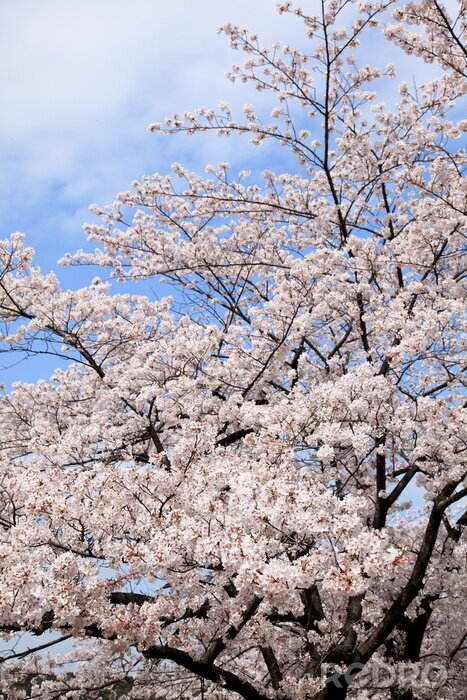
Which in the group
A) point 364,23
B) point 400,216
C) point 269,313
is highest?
point 364,23

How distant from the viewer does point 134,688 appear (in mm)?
7094

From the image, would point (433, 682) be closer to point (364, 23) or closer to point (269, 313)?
point (269, 313)

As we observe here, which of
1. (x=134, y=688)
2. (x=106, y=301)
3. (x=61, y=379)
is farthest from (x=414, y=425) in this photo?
(x=61, y=379)

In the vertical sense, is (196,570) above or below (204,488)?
below

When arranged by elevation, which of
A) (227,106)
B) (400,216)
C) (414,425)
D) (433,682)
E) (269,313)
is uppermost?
(227,106)

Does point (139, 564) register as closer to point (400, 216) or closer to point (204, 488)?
point (204, 488)

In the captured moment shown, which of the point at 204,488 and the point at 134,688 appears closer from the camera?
the point at 204,488

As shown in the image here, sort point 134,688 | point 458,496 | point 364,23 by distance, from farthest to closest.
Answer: point 364,23 < point 134,688 < point 458,496

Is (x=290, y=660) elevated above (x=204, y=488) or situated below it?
below

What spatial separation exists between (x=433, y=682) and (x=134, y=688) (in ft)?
12.2

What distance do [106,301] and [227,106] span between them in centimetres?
396

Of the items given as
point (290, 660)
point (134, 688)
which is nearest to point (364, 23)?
point (290, 660)

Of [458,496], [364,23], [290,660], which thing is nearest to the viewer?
[458,496]

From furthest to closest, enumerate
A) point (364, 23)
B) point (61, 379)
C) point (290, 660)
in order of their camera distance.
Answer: point (61, 379), point (364, 23), point (290, 660)
